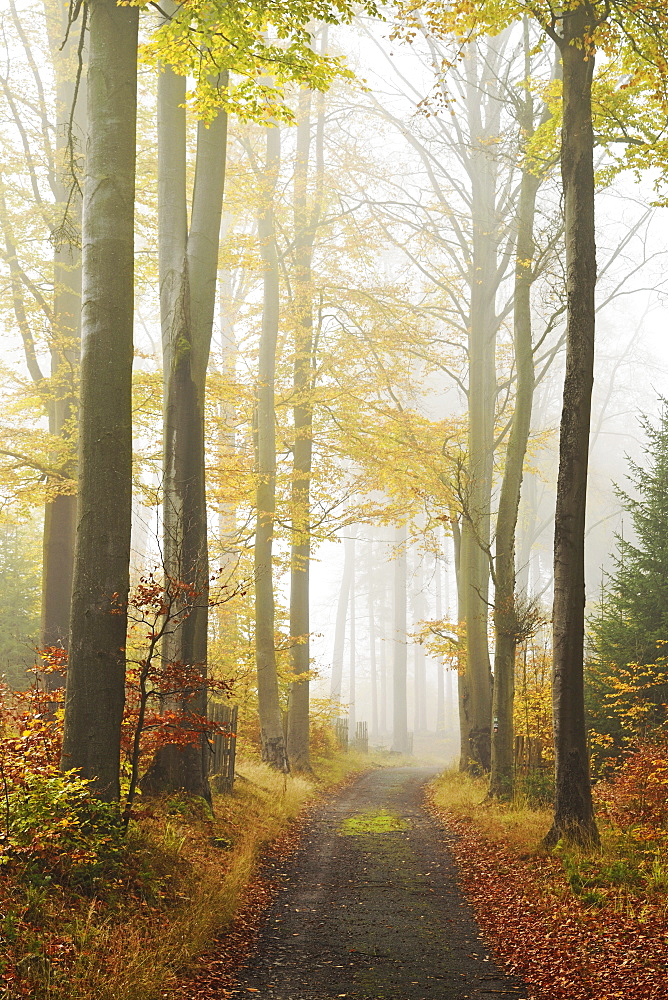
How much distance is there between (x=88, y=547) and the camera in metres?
6.12

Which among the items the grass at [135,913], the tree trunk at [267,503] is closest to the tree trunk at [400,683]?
the tree trunk at [267,503]

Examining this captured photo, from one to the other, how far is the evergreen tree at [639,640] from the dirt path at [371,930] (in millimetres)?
3110

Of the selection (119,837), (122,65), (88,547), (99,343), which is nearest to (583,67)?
(122,65)

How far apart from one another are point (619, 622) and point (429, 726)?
128 feet

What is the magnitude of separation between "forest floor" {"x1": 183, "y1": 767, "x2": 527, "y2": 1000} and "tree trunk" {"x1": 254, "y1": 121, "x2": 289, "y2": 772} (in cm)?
366

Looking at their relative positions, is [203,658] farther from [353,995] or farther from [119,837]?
[353,995]

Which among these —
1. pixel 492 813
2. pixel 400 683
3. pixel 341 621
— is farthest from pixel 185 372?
pixel 341 621

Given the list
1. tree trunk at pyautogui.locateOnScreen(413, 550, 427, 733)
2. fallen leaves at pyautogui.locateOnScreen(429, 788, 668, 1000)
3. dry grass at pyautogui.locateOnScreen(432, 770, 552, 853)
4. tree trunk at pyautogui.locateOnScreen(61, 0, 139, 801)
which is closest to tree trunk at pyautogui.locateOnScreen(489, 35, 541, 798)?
dry grass at pyautogui.locateOnScreen(432, 770, 552, 853)

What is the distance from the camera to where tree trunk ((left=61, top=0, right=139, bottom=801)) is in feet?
19.4

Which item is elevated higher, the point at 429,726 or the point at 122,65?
the point at 122,65

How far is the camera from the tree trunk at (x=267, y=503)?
1402cm

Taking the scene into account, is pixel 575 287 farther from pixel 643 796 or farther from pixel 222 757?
pixel 222 757

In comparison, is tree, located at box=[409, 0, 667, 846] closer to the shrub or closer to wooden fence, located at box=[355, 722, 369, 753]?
the shrub

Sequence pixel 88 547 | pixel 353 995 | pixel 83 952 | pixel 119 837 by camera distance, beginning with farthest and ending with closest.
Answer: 1. pixel 88 547
2. pixel 119 837
3. pixel 353 995
4. pixel 83 952
